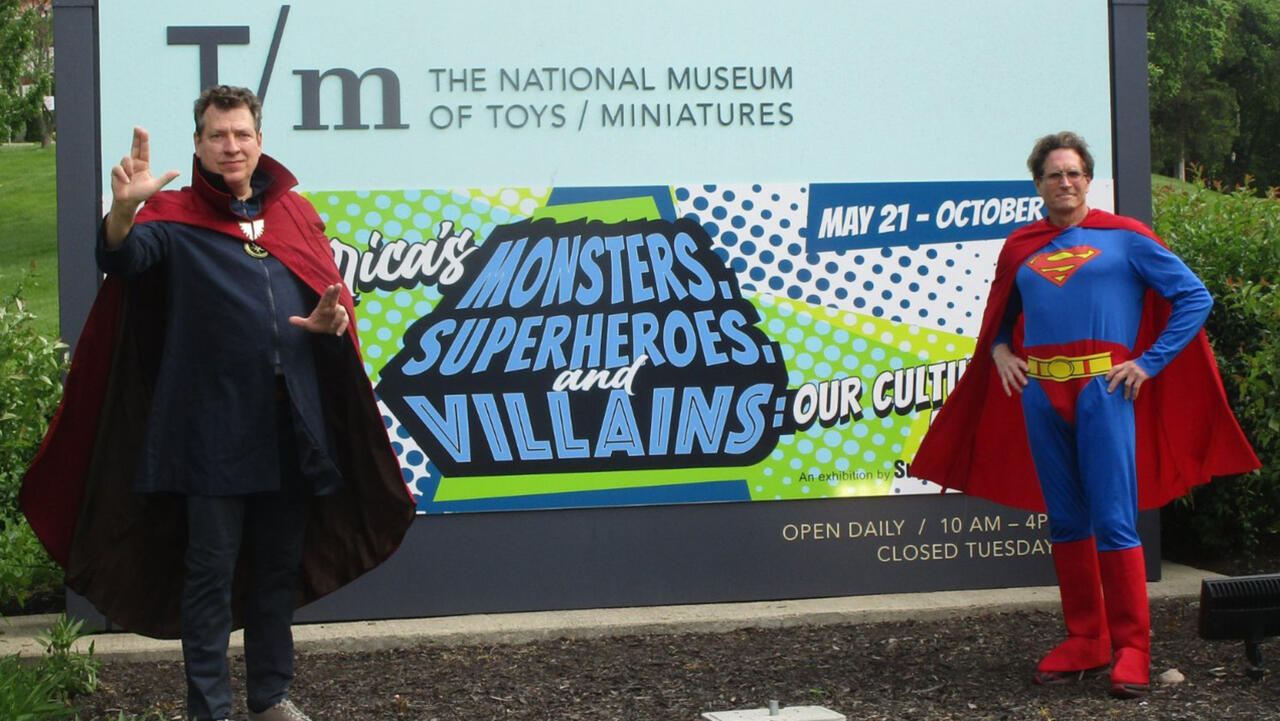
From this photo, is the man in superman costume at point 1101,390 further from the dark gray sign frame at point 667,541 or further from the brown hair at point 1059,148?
the dark gray sign frame at point 667,541

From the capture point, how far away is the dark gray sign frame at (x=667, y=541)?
228 inches

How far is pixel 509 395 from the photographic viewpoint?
607cm

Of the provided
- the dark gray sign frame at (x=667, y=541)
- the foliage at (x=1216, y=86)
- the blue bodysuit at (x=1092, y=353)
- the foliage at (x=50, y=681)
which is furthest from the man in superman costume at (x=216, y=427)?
the foliage at (x=1216, y=86)

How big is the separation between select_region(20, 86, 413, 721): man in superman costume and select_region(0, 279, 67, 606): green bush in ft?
3.32

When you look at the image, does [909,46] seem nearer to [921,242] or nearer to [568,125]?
[921,242]

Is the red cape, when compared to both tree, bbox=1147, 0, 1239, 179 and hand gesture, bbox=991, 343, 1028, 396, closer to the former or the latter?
hand gesture, bbox=991, 343, 1028, 396

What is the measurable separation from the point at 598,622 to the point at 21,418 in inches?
97.3

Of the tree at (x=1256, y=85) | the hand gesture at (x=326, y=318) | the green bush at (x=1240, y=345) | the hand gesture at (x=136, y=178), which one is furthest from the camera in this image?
the tree at (x=1256, y=85)

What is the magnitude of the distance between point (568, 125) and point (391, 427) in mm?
1498

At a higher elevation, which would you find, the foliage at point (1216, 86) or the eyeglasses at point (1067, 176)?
the foliage at point (1216, 86)

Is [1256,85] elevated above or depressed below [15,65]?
above

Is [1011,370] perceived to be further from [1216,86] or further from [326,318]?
[1216,86]

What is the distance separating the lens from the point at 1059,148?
4973 mm

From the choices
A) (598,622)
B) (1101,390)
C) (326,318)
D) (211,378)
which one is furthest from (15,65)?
(1101,390)
